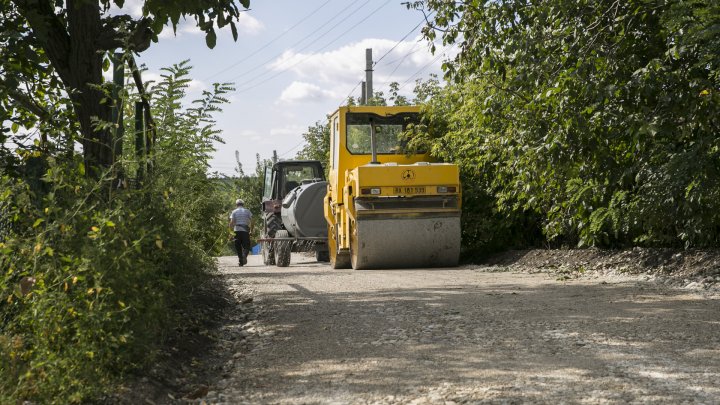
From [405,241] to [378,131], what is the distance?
10.4ft

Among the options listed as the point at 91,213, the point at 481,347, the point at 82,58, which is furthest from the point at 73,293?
the point at 82,58

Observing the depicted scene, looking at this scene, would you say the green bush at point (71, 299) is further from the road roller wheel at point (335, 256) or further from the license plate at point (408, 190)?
the road roller wheel at point (335, 256)

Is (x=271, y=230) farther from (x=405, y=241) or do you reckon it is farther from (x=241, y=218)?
(x=405, y=241)

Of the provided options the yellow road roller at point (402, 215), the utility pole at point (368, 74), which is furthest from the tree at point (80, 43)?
the utility pole at point (368, 74)

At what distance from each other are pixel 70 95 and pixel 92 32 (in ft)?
2.45

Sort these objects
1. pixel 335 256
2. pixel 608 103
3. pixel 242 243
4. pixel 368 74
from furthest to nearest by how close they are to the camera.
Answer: pixel 368 74, pixel 242 243, pixel 335 256, pixel 608 103

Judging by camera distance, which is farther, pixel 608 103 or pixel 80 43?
pixel 608 103

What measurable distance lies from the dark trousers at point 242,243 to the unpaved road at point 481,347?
12.7 metres

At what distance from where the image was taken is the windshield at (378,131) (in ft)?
64.5

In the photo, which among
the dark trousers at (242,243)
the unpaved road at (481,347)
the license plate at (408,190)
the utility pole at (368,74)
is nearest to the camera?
the unpaved road at (481,347)

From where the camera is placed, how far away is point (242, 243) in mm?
25219

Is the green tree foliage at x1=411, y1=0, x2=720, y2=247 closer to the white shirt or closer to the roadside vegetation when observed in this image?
the roadside vegetation

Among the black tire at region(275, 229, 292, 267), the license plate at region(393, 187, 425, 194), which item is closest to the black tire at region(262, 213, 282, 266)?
the black tire at region(275, 229, 292, 267)

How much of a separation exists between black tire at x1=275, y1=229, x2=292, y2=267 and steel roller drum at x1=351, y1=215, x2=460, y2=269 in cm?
561
